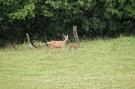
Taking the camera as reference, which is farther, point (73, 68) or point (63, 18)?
point (63, 18)

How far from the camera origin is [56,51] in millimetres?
21297

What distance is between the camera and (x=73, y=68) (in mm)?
16734

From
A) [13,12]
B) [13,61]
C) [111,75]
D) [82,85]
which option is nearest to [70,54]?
[13,61]

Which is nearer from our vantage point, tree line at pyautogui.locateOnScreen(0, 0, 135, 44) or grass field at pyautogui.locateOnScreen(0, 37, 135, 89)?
grass field at pyautogui.locateOnScreen(0, 37, 135, 89)

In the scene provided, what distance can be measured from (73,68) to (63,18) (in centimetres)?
1328

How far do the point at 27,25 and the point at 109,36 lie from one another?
5.29 meters

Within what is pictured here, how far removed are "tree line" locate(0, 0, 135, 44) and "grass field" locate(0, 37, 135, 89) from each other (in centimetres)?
590

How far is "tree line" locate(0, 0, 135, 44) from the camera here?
92.3ft

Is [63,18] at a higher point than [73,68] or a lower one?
lower

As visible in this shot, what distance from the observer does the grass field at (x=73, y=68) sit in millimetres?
13992

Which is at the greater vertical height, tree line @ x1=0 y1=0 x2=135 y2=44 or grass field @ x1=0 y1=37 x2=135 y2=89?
grass field @ x1=0 y1=37 x2=135 y2=89

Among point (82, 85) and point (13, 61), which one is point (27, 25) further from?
point (82, 85)

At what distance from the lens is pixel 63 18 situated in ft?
97.7

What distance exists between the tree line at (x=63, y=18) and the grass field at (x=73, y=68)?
590 cm
